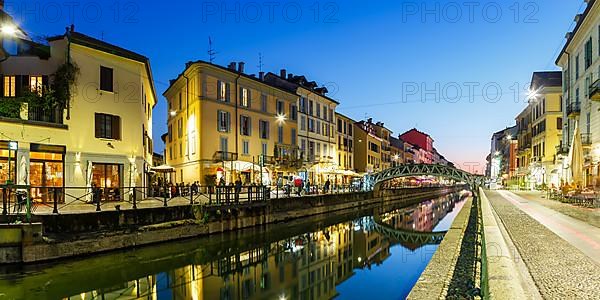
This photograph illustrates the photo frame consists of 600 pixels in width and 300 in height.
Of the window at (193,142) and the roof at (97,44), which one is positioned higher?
the roof at (97,44)

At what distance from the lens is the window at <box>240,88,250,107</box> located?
1449 inches

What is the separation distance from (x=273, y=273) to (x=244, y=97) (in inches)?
979

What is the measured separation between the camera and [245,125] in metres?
37.1

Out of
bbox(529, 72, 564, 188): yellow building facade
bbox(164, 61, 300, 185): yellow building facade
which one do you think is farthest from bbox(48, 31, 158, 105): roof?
bbox(529, 72, 564, 188): yellow building facade

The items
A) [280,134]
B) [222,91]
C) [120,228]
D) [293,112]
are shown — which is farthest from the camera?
[293,112]

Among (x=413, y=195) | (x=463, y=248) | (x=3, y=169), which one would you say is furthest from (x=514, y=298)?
(x=413, y=195)

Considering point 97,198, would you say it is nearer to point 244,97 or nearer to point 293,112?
point 244,97

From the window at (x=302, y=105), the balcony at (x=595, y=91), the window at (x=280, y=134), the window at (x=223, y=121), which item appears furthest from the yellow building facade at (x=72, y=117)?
the balcony at (x=595, y=91)

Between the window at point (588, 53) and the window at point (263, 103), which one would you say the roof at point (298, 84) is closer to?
the window at point (263, 103)

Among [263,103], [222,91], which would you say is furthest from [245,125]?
[222,91]

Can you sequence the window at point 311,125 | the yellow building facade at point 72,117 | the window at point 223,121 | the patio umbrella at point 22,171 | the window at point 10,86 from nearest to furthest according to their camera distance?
the patio umbrella at point 22,171, the yellow building facade at point 72,117, the window at point 10,86, the window at point 223,121, the window at point 311,125

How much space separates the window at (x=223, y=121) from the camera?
34219 millimetres

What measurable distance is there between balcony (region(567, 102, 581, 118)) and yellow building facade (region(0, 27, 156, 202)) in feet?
96.1

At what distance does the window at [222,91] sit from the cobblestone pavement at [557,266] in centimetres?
2817
